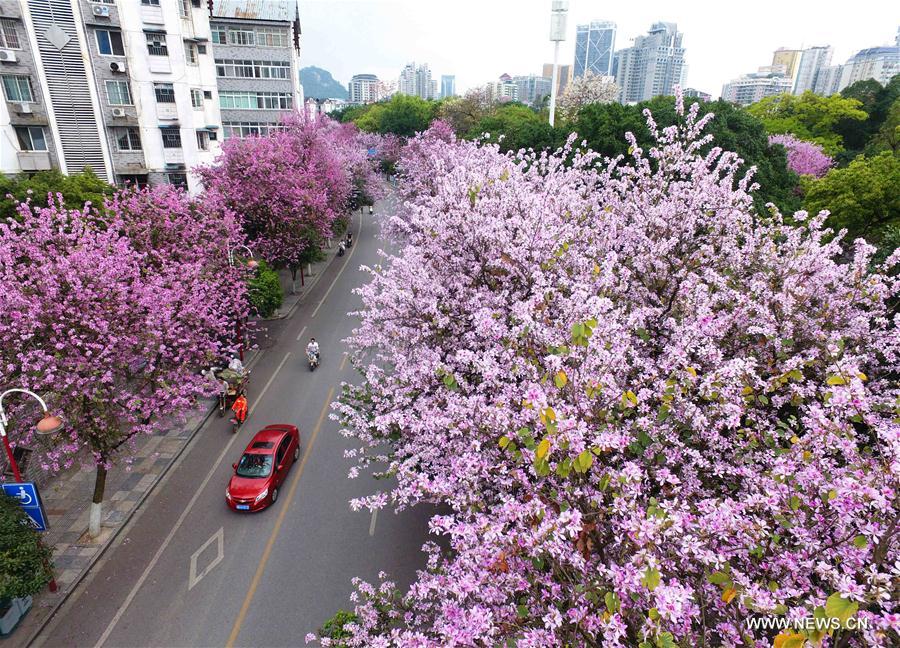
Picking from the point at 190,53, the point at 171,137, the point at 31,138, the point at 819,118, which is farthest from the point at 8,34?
the point at 819,118

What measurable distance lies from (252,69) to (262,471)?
47937 millimetres

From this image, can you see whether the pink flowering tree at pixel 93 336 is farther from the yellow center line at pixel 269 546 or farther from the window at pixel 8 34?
the window at pixel 8 34

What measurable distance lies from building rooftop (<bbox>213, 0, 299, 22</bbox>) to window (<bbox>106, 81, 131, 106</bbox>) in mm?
22024

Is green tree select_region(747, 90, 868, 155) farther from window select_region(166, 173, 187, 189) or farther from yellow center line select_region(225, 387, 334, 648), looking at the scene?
yellow center line select_region(225, 387, 334, 648)

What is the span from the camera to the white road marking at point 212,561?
1295 cm

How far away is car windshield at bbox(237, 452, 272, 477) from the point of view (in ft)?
51.4

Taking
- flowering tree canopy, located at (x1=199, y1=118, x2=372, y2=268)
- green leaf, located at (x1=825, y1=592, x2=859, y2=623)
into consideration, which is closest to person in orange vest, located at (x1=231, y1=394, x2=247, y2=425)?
flowering tree canopy, located at (x1=199, y1=118, x2=372, y2=268)

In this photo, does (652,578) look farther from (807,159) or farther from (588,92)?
(588,92)

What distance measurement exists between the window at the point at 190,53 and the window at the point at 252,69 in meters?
16.0

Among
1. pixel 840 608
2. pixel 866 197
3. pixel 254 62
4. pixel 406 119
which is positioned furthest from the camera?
pixel 406 119

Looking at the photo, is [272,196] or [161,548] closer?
[161,548]

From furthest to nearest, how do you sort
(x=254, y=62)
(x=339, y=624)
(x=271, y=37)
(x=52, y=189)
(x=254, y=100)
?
1. (x=254, y=100)
2. (x=254, y=62)
3. (x=271, y=37)
4. (x=52, y=189)
5. (x=339, y=624)

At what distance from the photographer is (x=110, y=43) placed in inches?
1190

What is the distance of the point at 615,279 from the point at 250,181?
23.9 m
